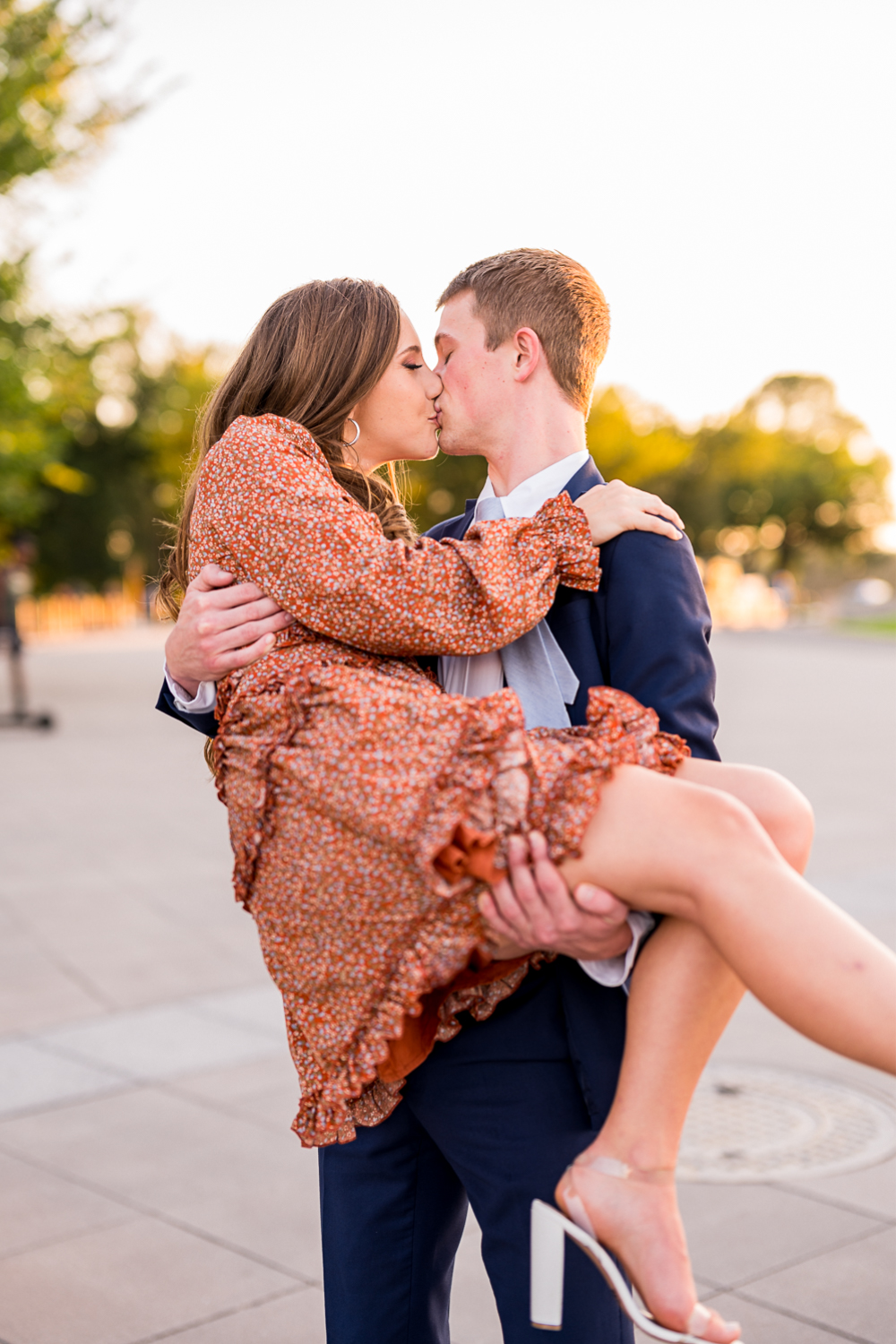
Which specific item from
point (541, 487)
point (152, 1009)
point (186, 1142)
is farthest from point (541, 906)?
point (152, 1009)

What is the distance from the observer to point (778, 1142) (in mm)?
4281

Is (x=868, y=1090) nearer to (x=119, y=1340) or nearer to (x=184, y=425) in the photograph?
(x=119, y=1340)

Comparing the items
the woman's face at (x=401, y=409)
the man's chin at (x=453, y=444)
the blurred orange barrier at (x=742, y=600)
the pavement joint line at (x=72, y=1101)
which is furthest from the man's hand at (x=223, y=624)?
the blurred orange barrier at (x=742, y=600)

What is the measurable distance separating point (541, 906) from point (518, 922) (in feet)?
0.14

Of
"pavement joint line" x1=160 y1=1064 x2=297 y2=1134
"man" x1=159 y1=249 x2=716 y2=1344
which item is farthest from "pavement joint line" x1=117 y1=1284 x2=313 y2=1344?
"man" x1=159 y1=249 x2=716 y2=1344

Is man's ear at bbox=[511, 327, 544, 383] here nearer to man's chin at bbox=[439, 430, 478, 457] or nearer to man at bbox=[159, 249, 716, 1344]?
man at bbox=[159, 249, 716, 1344]

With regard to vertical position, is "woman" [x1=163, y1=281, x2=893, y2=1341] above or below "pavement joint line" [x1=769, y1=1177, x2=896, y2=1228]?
above

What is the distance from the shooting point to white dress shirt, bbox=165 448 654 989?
201 cm

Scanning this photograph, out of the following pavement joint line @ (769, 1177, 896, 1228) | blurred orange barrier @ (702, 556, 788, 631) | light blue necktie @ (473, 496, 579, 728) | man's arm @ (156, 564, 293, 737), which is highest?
man's arm @ (156, 564, 293, 737)

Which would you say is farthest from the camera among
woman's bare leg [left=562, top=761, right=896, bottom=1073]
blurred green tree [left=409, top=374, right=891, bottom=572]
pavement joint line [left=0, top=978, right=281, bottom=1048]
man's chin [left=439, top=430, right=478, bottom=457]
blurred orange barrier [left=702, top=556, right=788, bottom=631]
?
blurred orange barrier [left=702, top=556, right=788, bottom=631]

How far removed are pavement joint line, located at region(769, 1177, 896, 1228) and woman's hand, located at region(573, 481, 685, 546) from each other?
2.45 m

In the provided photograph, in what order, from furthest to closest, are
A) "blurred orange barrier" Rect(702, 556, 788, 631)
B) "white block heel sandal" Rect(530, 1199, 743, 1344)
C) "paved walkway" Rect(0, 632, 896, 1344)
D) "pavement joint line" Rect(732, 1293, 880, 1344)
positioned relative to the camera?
"blurred orange barrier" Rect(702, 556, 788, 631), "paved walkway" Rect(0, 632, 896, 1344), "pavement joint line" Rect(732, 1293, 880, 1344), "white block heel sandal" Rect(530, 1199, 743, 1344)

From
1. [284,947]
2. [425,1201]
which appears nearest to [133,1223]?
[425,1201]

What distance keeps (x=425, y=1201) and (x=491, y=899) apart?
0.73m
